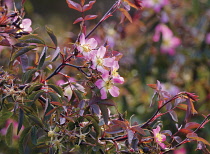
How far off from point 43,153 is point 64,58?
216 millimetres

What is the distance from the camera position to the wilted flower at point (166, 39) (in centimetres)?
210

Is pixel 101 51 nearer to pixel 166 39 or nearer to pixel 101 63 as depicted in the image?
pixel 101 63

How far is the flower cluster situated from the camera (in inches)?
27.4

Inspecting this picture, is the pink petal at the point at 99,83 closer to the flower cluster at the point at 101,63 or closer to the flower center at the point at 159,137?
the flower cluster at the point at 101,63

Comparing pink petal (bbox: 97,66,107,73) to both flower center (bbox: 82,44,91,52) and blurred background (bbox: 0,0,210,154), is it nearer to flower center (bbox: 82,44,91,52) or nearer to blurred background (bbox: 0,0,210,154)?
flower center (bbox: 82,44,91,52)

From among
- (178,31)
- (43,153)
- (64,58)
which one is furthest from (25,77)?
(178,31)

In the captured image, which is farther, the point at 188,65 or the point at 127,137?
the point at 188,65

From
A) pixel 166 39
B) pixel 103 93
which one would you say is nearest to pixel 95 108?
pixel 103 93

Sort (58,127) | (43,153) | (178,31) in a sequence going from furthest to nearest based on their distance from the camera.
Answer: (178,31) → (43,153) → (58,127)

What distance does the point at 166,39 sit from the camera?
2.10m

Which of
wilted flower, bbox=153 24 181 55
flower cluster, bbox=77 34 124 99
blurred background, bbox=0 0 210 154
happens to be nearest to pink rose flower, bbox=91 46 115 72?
flower cluster, bbox=77 34 124 99

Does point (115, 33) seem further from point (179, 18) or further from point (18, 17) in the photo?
point (18, 17)

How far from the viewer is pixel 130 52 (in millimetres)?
2125

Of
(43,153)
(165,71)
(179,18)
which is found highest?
(43,153)
